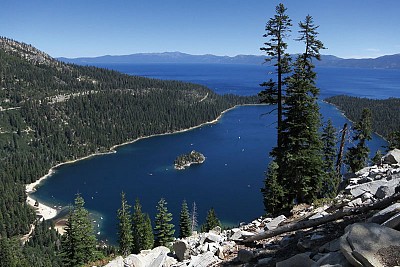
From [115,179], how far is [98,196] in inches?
774

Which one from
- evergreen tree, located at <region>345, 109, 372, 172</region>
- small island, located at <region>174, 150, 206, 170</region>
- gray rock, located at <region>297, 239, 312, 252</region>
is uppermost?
gray rock, located at <region>297, 239, 312, 252</region>

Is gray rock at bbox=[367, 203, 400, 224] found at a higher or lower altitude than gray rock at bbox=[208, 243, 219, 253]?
higher

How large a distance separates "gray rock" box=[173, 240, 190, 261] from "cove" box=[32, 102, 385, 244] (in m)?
79.2

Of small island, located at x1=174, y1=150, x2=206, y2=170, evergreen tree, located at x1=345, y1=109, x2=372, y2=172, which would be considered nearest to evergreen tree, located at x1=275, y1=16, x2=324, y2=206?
evergreen tree, located at x1=345, y1=109, x2=372, y2=172

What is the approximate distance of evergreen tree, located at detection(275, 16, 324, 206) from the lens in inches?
967

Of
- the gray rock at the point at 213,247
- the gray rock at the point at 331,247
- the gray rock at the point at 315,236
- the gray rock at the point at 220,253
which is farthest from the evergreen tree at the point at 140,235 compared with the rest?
the gray rock at the point at 331,247

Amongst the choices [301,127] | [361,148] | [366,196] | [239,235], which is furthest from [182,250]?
[361,148]

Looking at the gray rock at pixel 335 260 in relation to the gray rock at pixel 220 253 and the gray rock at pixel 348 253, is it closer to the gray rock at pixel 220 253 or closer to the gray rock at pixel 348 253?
the gray rock at pixel 348 253

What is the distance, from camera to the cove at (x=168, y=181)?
10744 cm

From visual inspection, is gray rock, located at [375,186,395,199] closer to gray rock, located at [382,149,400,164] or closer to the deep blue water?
gray rock, located at [382,149,400,164]

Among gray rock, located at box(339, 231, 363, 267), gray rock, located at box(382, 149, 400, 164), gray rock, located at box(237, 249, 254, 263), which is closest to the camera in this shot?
gray rock, located at box(339, 231, 363, 267)

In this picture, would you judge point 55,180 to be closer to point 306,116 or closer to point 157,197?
point 157,197

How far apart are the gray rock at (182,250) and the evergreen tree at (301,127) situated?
1164 centimetres

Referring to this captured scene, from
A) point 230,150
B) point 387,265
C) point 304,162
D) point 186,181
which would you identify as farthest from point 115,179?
point 387,265
